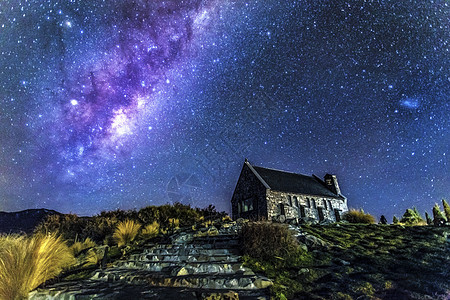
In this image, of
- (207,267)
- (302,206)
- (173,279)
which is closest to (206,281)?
(173,279)

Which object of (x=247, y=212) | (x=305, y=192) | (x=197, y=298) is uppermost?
(x=305, y=192)

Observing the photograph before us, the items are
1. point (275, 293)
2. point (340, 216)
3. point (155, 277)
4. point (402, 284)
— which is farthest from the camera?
point (340, 216)

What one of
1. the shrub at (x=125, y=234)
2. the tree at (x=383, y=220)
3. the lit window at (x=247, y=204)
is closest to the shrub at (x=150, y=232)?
the shrub at (x=125, y=234)

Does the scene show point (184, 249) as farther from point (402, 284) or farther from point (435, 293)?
point (435, 293)

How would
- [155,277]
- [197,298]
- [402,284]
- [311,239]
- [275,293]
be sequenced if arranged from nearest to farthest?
[197,298] → [275,293] → [402,284] → [155,277] → [311,239]

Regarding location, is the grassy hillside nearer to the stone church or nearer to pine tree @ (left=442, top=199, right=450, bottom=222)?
the stone church

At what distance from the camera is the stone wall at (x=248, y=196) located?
2450 cm

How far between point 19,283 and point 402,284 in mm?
10207

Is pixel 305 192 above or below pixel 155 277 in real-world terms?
above

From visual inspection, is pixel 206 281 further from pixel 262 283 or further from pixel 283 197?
pixel 283 197

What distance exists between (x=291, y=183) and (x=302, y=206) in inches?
146

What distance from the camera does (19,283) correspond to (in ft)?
17.6

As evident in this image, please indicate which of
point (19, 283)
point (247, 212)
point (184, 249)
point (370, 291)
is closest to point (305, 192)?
point (247, 212)

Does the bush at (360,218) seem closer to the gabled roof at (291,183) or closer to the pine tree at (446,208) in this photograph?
the gabled roof at (291,183)
